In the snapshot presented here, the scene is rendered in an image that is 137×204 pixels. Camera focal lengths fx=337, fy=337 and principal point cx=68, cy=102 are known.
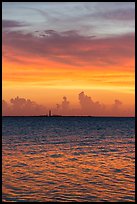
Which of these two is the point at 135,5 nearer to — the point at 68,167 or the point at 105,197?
the point at 105,197

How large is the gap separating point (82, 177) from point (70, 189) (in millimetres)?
2567

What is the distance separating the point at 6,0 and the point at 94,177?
36.7 feet

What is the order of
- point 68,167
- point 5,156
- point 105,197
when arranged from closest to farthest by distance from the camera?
1. point 105,197
2. point 68,167
3. point 5,156

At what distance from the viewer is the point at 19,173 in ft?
43.2

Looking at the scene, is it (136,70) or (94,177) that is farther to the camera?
(94,177)

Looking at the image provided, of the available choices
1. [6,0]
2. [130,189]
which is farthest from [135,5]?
[130,189]

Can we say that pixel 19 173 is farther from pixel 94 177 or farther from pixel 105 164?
pixel 105 164

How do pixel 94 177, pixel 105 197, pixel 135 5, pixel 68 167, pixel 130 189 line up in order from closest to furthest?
pixel 135 5
pixel 105 197
pixel 130 189
pixel 94 177
pixel 68 167

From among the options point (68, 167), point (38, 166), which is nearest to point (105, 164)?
point (68, 167)

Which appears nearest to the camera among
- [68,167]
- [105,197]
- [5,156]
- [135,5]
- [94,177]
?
[135,5]

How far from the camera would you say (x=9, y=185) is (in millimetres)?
10594

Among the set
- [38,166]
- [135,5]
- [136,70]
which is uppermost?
[135,5]

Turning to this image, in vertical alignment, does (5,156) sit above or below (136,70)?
below

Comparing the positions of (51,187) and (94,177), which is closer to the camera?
(51,187)
